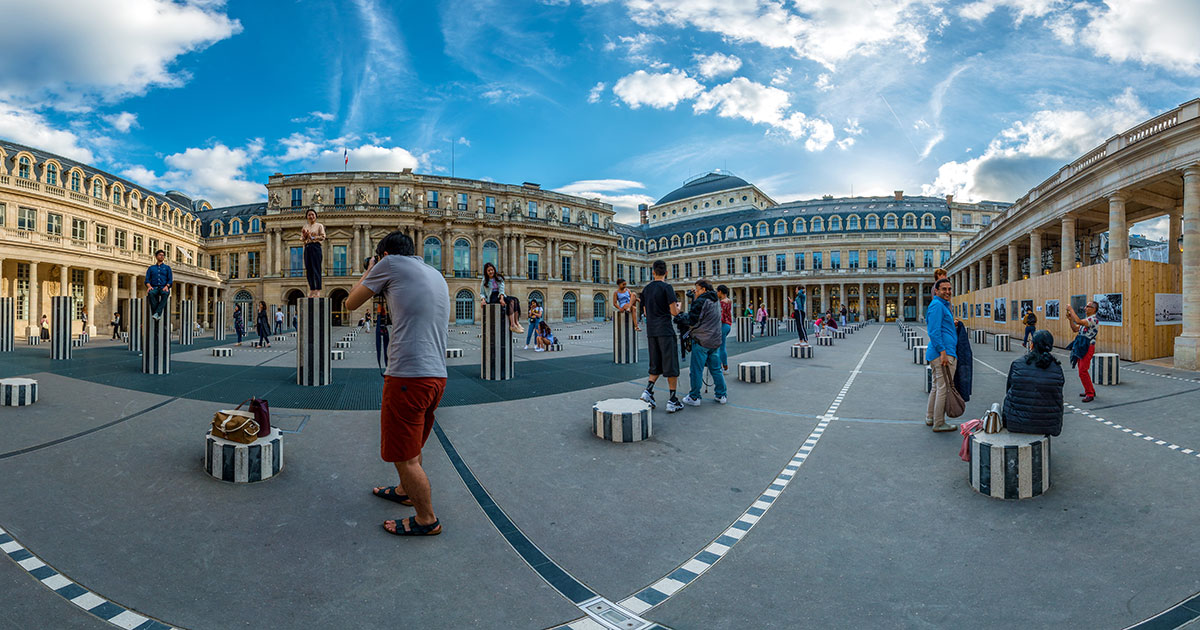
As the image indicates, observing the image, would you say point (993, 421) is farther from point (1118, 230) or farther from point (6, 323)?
point (6, 323)

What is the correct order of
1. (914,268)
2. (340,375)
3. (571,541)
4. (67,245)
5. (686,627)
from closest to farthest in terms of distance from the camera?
(686,627)
(571,541)
(340,375)
(67,245)
(914,268)

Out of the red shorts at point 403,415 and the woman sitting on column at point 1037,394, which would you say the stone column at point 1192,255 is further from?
the red shorts at point 403,415

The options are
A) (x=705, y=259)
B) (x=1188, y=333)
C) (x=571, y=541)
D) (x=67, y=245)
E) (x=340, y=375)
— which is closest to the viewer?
(x=571, y=541)

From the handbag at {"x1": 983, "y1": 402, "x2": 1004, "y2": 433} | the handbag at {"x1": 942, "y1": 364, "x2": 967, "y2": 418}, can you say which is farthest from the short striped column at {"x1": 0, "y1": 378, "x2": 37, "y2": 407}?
the handbag at {"x1": 942, "y1": 364, "x2": 967, "y2": 418}

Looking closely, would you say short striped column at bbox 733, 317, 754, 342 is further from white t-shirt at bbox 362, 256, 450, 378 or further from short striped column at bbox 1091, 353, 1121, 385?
white t-shirt at bbox 362, 256, 450, 378

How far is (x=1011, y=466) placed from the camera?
13.8 ft

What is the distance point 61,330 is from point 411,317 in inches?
672

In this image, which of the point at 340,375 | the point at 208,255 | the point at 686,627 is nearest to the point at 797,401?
the point at 686,627

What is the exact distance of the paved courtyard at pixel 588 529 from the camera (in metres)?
2.69

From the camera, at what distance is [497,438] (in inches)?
232

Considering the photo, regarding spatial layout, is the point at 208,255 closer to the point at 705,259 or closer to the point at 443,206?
the point at 443,206

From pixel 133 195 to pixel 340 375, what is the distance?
158ft

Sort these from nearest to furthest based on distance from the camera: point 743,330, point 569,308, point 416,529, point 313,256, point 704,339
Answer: point 416,529 → point 704,339 → point 313,256 → point 743,330 → point 569,308

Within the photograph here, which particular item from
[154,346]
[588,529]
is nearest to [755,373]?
[588,529]
